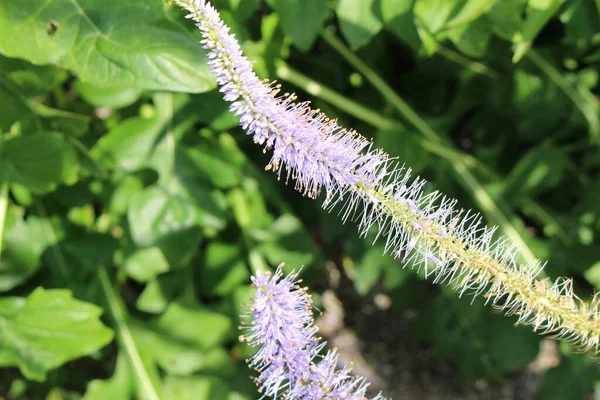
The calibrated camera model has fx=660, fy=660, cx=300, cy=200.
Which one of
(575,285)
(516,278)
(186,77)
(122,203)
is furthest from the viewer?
(575,285)

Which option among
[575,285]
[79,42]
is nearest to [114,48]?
[79,42]

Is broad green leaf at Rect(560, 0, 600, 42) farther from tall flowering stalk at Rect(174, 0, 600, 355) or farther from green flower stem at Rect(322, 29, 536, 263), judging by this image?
tall flowering stalk at Rect(174, 0, 600, 355)

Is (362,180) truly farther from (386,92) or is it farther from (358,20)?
(386,92)

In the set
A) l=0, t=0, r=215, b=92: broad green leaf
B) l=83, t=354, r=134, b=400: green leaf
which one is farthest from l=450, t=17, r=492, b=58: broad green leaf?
l=83, t=354, r=134, b=400: green leaf

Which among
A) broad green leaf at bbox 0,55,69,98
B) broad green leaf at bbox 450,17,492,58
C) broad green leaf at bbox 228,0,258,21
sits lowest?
broad green leaf at bbox 0,55,69,98

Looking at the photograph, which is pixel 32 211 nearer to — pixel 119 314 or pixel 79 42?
pixel 119 314

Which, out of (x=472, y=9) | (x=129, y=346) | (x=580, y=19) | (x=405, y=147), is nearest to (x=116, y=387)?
(x=129, y=346)

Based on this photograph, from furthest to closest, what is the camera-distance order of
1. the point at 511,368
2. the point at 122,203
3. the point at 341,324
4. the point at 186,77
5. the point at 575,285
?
1. the point at 341,324
2. the point at 575,285
3. the point at 511,368
4. the point at 122,203
5. the point at 186,77
